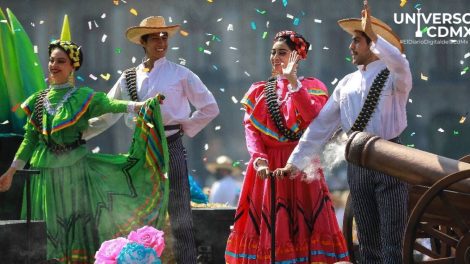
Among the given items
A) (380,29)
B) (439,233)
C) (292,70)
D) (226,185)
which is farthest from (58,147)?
(226,185)

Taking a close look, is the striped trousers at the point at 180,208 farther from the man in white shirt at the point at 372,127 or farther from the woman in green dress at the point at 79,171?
the man in white shirt at the point at 372,127

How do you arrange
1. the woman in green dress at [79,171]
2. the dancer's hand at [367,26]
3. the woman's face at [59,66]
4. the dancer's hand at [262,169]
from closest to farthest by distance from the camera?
the dancer's hand at [367,26]
the dancer's hand at [262,169]
the woman in green dress at [79,171]
the woman's face at [59,66]

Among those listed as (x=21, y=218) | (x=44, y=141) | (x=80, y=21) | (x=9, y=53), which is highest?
(x=80, y=21)

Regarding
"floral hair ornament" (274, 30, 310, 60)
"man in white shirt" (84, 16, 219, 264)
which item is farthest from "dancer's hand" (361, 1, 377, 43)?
"man in white shirt" (84, 16, 219, 264)

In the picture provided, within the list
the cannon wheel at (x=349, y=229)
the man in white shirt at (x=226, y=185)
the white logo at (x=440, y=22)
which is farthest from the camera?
the white logo at (x=440, y=22)

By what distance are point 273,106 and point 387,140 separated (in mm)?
1077

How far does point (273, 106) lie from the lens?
7.87 m

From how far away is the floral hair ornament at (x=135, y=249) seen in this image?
279 inches

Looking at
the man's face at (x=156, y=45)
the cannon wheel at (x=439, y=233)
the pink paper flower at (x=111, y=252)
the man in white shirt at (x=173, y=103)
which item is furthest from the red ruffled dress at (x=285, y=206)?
the cannon wheel at (x=439, y=233)

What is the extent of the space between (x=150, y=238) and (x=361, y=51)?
5.68 feet

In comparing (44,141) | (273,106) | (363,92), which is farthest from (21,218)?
(363,92)

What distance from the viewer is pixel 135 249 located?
7094 mm

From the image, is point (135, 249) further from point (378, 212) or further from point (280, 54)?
point (280, 54)

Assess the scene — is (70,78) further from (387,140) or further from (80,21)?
(80,21)
